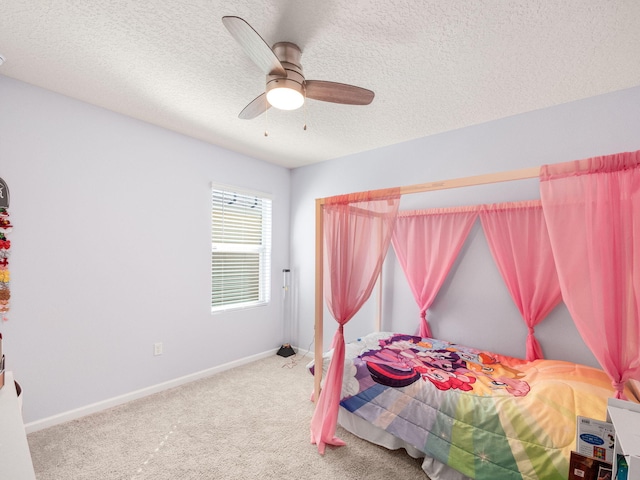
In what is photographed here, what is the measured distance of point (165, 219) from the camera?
2.97 m

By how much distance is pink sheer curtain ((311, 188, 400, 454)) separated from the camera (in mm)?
2131

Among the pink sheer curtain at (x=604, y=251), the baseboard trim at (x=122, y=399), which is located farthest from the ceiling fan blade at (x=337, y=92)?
the baseboard trim at (x=122, y=399)

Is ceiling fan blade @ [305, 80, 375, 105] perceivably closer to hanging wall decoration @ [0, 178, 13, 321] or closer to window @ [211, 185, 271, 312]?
window @ [211, 185, 271, 312]

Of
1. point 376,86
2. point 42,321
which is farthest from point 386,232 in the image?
point 42,321

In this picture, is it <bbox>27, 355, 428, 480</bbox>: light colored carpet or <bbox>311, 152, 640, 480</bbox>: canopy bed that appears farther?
<bbox>27, 355, 428, 480</bbox>: light colored carpet

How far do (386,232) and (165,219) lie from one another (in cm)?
220

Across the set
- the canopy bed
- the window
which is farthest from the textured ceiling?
the window

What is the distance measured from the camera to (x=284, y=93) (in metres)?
1.64

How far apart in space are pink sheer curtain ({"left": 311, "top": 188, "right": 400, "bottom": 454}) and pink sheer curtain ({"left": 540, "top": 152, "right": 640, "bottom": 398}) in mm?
956

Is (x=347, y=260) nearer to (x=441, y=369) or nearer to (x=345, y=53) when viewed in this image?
(x=441, y=369)

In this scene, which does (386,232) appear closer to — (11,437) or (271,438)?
(271,438)

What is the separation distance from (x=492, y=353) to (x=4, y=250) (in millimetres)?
3893

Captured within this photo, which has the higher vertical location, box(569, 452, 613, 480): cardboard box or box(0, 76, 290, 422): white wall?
box(0, 76, 290, 422): white wall

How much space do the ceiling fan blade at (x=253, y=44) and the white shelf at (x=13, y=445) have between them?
1.61 metres
